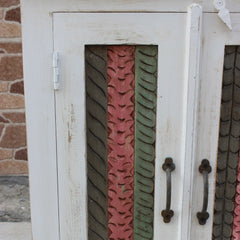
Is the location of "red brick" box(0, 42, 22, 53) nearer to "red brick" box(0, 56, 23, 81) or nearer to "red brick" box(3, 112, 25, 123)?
"red brick" box(0, 56, 23, 81)

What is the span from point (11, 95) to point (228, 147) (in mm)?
1306

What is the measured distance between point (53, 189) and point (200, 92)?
0.54 m

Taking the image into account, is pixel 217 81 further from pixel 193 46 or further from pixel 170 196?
pixel 170 196

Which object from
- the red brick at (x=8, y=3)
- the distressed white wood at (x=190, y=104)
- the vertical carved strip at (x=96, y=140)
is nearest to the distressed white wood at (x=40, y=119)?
the vertical carved strip at (x=96, y=140)

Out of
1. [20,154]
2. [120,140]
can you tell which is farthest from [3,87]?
[120,140]

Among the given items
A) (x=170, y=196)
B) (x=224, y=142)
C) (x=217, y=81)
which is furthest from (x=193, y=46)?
(x=170, y=196)

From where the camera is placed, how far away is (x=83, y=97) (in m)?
1.02

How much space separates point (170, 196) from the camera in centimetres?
104

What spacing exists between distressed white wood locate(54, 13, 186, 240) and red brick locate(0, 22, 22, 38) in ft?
3.29

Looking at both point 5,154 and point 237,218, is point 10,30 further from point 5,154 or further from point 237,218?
point 237,218

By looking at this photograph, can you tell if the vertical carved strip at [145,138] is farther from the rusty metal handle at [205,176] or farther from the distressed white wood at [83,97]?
the rusty metal handle at [205,176]

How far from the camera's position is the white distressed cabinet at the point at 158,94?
0.97 m

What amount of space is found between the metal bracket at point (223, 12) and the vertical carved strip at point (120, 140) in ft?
0.87

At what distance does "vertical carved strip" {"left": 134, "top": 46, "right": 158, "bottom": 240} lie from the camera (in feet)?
3.33
